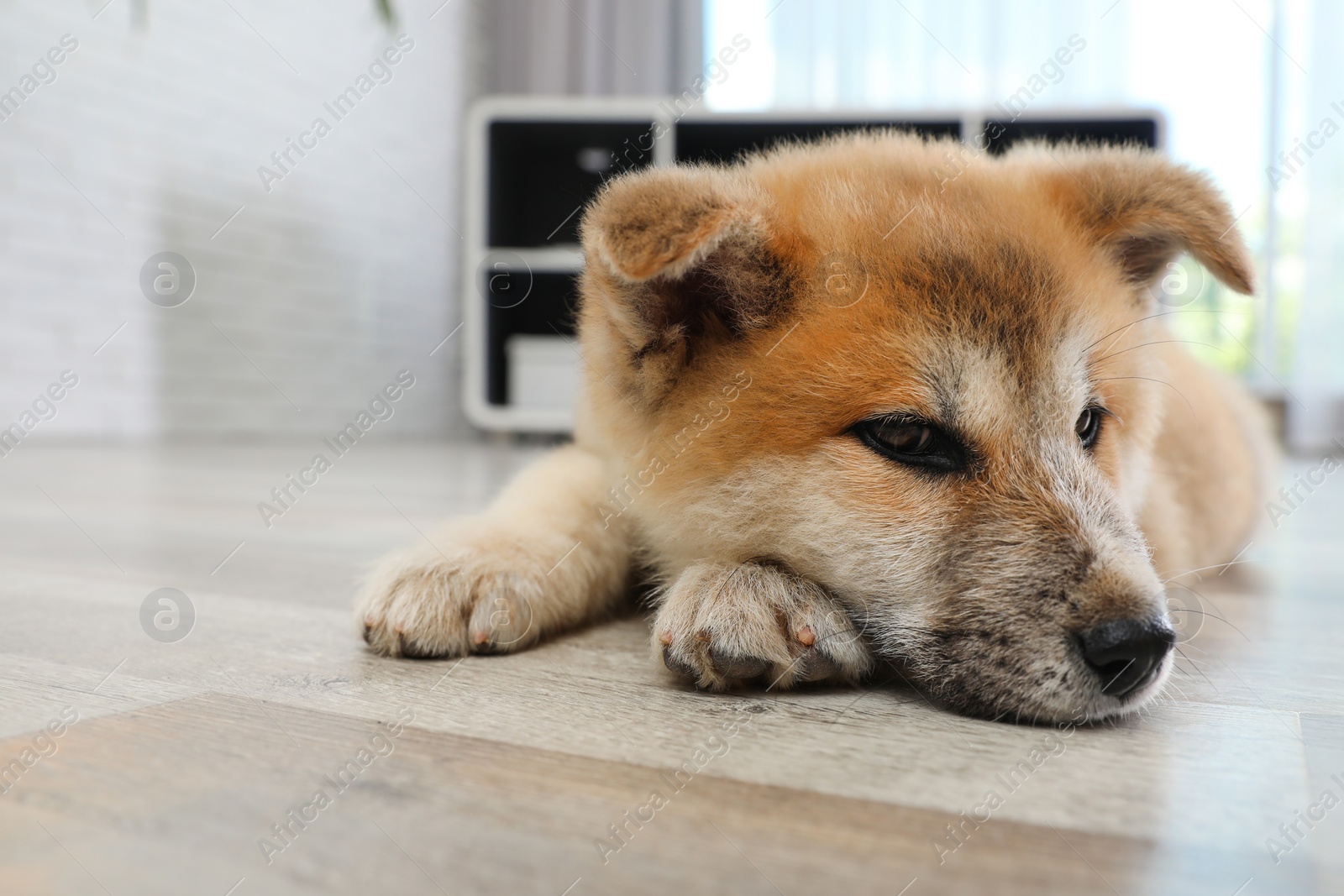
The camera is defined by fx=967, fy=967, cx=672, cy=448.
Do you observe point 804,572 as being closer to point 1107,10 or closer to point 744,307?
point 744,307

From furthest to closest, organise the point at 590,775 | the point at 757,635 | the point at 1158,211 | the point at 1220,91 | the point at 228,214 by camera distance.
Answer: the point at 228,214 < the point at 1220,91 < the point at 1158,211 < the point at 757,635 < the point at 590,775

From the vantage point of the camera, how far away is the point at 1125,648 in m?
1.01

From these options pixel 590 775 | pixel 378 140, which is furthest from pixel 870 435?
pixel 378 140

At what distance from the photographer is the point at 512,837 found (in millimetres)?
743

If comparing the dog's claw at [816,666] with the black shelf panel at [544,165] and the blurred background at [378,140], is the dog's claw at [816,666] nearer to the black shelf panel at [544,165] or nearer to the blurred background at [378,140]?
the blurred background at [378,140]

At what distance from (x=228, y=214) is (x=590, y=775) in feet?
21.5

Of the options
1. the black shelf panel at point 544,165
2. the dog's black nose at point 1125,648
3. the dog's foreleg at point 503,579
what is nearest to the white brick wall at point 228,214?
the black shelf panel at point 544,165

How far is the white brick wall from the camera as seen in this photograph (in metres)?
5.28

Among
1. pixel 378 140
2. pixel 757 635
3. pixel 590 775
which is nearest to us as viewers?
pixel 590 775

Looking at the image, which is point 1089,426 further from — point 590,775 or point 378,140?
point 378,140

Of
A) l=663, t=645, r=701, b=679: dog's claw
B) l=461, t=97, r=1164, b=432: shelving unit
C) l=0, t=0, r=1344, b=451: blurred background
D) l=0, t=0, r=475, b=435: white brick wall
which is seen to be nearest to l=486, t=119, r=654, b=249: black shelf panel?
l=461, t=97, r=1164, b=432: shelving unit

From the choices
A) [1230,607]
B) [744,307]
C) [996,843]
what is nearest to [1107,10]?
[1230,607]

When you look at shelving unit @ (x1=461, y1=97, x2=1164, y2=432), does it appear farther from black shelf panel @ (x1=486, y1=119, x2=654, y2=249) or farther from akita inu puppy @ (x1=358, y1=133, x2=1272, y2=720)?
akita inu puppy @ (x1=358, y1=133, x2=1272, y2=720)

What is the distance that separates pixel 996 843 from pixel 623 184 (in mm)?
824
